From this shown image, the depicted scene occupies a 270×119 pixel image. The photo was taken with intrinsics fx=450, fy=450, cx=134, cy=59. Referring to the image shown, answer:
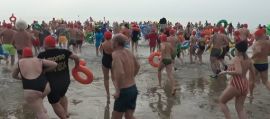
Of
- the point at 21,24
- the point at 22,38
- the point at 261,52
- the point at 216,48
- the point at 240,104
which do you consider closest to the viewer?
the point at 240,104

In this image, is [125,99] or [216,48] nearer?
[125,99]

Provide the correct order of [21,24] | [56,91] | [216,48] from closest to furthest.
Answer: [56,91] < [21,24] < [216,48]

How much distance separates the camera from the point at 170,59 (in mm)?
11078

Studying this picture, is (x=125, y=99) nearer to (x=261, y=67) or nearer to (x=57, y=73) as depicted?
(x=57, y=73)

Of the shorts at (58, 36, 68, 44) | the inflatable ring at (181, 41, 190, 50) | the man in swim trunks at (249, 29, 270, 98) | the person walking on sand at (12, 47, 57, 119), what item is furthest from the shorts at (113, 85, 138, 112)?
the shorts at (58, 36, 68, 44)

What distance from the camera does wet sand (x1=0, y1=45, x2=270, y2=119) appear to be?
8898mm

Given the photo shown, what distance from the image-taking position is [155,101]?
1022cm

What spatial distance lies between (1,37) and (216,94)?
907 cm

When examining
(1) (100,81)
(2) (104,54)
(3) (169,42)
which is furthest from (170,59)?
(1) (100,81)

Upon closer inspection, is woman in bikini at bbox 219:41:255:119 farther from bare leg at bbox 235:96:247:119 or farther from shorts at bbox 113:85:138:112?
shorts at bbox 113:85:138:112

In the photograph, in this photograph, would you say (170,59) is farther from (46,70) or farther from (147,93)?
(46,70)

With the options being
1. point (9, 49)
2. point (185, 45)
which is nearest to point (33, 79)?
point (9, 49)

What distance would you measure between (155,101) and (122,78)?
13.0 feet

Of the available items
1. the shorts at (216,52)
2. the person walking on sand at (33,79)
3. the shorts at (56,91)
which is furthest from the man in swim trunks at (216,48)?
the person walking on sand at (33,79)
